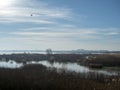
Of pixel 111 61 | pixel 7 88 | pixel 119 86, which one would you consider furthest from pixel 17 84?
pixel 111 61

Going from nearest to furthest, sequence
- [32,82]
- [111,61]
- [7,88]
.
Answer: [7,88] → [32,82] → [111,61]

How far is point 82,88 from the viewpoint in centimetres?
1405

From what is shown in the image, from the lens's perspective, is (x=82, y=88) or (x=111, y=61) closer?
(x=82, y=88)

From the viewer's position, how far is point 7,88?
1443 centimetres

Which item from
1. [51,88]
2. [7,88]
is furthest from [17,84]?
[51,88]

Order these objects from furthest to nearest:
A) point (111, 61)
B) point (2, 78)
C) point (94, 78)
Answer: point (111, 61) → point (94, 78) → point (2, 78)

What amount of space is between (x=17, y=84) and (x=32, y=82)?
0.93m

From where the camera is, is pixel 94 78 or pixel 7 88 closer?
pixel 7 88

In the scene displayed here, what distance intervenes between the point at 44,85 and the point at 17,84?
154cm

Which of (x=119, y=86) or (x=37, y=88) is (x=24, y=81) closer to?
(x=37, y=88)

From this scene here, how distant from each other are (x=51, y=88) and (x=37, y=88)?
765mm

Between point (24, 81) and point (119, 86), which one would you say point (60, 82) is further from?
point (119, 86)

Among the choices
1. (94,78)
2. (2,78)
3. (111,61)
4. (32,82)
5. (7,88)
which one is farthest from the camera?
(111,61)

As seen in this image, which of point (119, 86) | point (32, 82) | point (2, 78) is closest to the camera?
point (119, 86)
